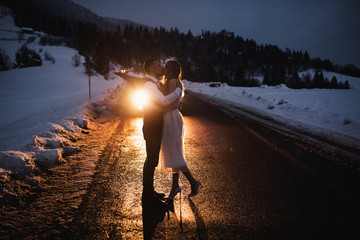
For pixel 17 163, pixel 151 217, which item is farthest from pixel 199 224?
pixel 17 163

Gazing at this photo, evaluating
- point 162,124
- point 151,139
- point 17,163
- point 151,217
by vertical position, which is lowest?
point 151,217

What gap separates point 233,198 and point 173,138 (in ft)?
→ 3.90

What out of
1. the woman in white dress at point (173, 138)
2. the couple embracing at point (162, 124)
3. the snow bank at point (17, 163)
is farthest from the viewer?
the snow bank at point (17, 163)

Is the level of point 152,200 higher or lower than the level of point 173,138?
lower

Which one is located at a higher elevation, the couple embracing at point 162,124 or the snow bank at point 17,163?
the couple embracing at point 162,124

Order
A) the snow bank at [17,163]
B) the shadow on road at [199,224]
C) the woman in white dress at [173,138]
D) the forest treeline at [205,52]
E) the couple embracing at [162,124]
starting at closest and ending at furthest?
the shadow on road at [199,224] → the couple embracing at [162,124] → the woman in white dress at [173,138] → the snow bank at [17,163] → the forest treeline at [205,52]

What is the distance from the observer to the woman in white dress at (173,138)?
8.46 feet

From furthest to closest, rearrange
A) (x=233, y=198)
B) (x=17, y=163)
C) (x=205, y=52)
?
(x=205, y=52), (x=17, y=163), (x=233, y=198)

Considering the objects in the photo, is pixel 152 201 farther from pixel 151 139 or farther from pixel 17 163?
pixel 17 163

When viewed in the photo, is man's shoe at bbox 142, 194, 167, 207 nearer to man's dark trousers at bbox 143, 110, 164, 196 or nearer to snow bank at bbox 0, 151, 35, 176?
man's dark trousers at bbox 143, 110, 164, 196

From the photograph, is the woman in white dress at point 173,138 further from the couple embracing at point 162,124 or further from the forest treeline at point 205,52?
the forest treeline at point 205,52

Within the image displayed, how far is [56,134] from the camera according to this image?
190 inches

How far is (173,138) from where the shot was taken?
2.66 meters

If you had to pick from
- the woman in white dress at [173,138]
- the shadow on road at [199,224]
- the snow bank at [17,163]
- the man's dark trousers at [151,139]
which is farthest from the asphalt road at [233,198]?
the snow bank at [17,163]
